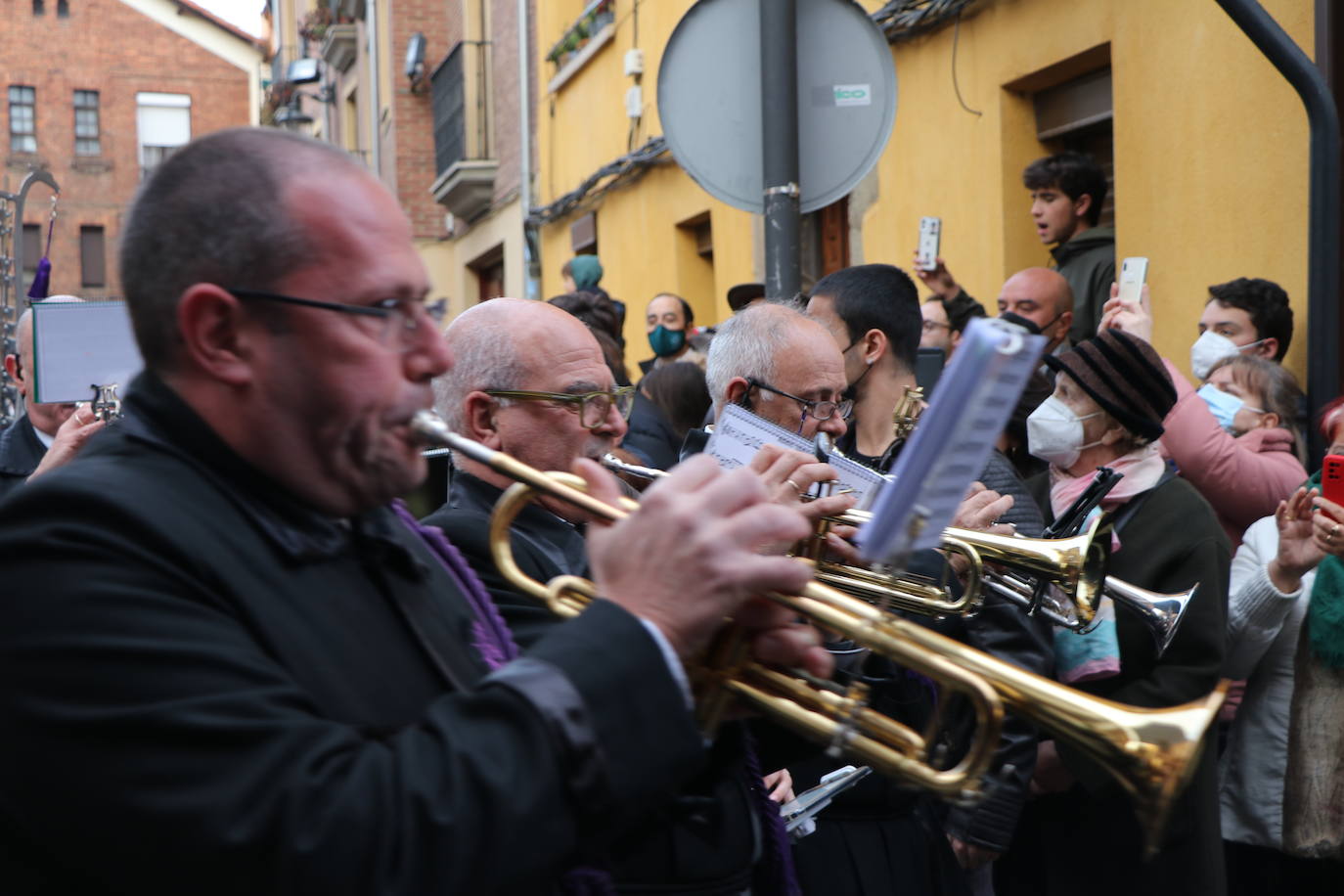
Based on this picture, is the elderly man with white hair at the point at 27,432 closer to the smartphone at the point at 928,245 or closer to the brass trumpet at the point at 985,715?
the smartphone at the point at 928,245

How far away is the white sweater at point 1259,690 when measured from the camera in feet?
13.4

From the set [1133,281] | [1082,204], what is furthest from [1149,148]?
[1133,281]

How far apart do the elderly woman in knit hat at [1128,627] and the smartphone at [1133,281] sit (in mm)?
984

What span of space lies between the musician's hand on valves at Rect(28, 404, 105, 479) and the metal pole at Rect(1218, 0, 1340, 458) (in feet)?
10.6

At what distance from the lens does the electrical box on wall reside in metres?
12.1

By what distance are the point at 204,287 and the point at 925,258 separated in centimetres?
504

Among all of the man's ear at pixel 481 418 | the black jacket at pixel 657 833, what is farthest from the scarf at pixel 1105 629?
the man's ear at pixel 481 418

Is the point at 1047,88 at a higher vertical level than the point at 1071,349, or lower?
higher

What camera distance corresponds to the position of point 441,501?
3.50 m

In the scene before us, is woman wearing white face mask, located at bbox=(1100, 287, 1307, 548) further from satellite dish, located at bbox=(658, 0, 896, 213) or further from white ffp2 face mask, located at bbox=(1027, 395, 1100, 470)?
satellite dish, located at bbox=(658, 0, 896, 213)

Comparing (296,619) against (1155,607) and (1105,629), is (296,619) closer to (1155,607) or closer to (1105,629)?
(1155,607)

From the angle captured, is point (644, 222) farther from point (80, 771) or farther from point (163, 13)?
point (163, 13)

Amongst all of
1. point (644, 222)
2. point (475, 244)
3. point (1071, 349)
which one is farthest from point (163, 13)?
point (1071, 349)

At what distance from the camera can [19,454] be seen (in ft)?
16.6
